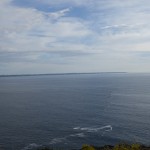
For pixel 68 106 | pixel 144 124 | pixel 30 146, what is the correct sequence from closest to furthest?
pixel 30 146 < pixel 144 124 < pixel 68 106

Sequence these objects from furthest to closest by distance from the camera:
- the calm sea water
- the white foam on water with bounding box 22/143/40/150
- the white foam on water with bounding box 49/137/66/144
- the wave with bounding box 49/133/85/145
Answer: the calm sea water, the wave with bounding box 49/133/85/145, the white foam on water with bounding box 49/137/66/144, the white foam on water with bounding box 22/143/40/150

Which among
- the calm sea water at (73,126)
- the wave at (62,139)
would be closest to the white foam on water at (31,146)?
the calm sea water at (73,126)

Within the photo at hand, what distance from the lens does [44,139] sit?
85.4 meters

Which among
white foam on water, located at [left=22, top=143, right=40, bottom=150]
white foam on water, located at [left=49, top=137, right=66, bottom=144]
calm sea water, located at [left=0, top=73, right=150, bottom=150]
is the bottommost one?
white foam on water, located at [left=22, top=143, right=40, bottom=150]

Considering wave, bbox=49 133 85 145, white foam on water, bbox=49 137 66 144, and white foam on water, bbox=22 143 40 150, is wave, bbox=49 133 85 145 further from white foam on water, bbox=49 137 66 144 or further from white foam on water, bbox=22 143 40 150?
white foam on water, bbox=22 143 40 150

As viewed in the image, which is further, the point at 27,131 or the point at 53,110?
the point at 53,110

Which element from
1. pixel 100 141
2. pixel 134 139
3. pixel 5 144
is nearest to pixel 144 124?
pixel 134 139

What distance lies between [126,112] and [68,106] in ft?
115

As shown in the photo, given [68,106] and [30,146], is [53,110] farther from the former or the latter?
[30,146]

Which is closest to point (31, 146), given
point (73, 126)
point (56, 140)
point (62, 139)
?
point (56, 140)

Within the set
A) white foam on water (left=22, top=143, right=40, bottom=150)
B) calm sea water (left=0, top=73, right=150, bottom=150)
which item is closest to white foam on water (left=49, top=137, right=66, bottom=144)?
calm sea water (left=0, top=73, right=150, bottom=150)

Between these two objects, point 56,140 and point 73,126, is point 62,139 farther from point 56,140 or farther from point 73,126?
point 73,126

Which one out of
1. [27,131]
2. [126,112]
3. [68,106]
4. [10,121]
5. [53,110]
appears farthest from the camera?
[68,106]

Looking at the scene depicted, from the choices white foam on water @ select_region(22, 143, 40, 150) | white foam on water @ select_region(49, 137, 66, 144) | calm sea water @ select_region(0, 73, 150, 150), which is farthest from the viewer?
calm sea water @ select_region(0, 73, 150, 150)
